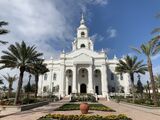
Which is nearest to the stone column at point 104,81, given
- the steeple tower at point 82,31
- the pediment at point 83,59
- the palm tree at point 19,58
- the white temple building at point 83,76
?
the white temple building at point 83,76

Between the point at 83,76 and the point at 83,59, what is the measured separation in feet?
19.0

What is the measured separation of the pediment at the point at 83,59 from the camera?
179 ft

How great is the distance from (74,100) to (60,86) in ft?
49.3

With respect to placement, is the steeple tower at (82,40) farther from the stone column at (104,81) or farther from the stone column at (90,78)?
the stone column at (104,81)

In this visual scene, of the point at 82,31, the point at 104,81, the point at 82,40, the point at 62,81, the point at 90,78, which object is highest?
the point at 82,31

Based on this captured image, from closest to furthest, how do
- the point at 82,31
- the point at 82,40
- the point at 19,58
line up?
the point at 19,58 < the point at 82,40 < the point at 82,31

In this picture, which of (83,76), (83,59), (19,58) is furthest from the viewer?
(83,76)

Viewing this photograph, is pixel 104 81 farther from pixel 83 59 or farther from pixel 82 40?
pixel 82 40

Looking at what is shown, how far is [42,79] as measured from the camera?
191 ft

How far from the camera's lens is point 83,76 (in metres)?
57.2

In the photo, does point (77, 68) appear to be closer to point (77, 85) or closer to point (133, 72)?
point (77, 85)

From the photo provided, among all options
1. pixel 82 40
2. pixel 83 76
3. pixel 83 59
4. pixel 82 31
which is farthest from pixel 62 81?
pixel 82 31

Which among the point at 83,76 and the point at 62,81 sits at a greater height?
the point at 83,76

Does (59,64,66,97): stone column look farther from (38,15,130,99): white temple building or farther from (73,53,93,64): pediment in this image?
(73,53,93,64): pediment
